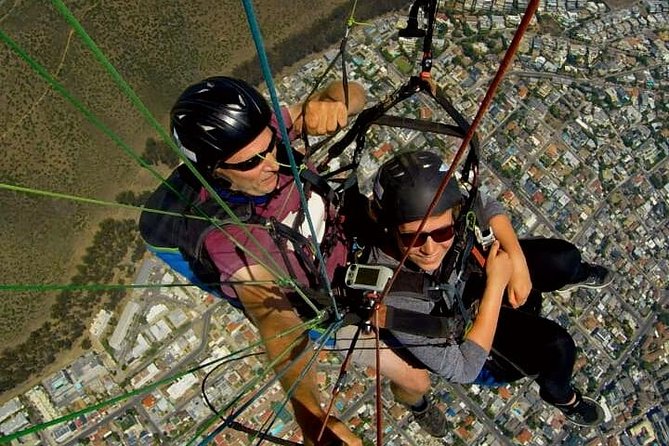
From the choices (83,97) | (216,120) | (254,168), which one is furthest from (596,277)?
(83,97)

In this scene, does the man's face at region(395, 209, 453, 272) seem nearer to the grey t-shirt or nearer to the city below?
the grey t-shirt

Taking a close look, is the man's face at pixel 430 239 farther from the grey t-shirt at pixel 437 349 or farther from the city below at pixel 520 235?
the city below at pixel 520 235

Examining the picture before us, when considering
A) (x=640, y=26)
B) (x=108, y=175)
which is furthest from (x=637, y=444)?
(x=108, y=175)

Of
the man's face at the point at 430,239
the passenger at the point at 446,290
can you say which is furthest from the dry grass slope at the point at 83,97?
the man's face at the point at 430,239

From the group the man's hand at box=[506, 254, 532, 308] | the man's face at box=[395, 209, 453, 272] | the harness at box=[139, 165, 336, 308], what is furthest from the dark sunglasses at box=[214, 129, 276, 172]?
the man's hand at box=[506, 254, 532, 308]

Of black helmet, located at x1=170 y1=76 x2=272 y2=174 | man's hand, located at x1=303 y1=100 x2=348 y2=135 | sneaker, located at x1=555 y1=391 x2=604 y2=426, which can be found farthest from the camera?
sneaker, located at x1=555 y1=391 x2=604 y2=426

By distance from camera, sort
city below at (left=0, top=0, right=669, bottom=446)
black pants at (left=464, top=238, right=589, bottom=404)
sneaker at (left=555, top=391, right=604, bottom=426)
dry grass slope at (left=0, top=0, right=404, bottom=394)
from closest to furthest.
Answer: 1. black pants at (left=464, top=238, right=589, bottom=404)
2. sneaker at (left=555, top=391, right=604, bottom=426)
3. city below at (left=0, top=0, right=669, bottom=446)
4. dry grass slope at (left=0, top=0, right=404, bottom=394)

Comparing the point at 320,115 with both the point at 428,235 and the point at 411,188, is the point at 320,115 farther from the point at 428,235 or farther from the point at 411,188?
the point at 428,235
